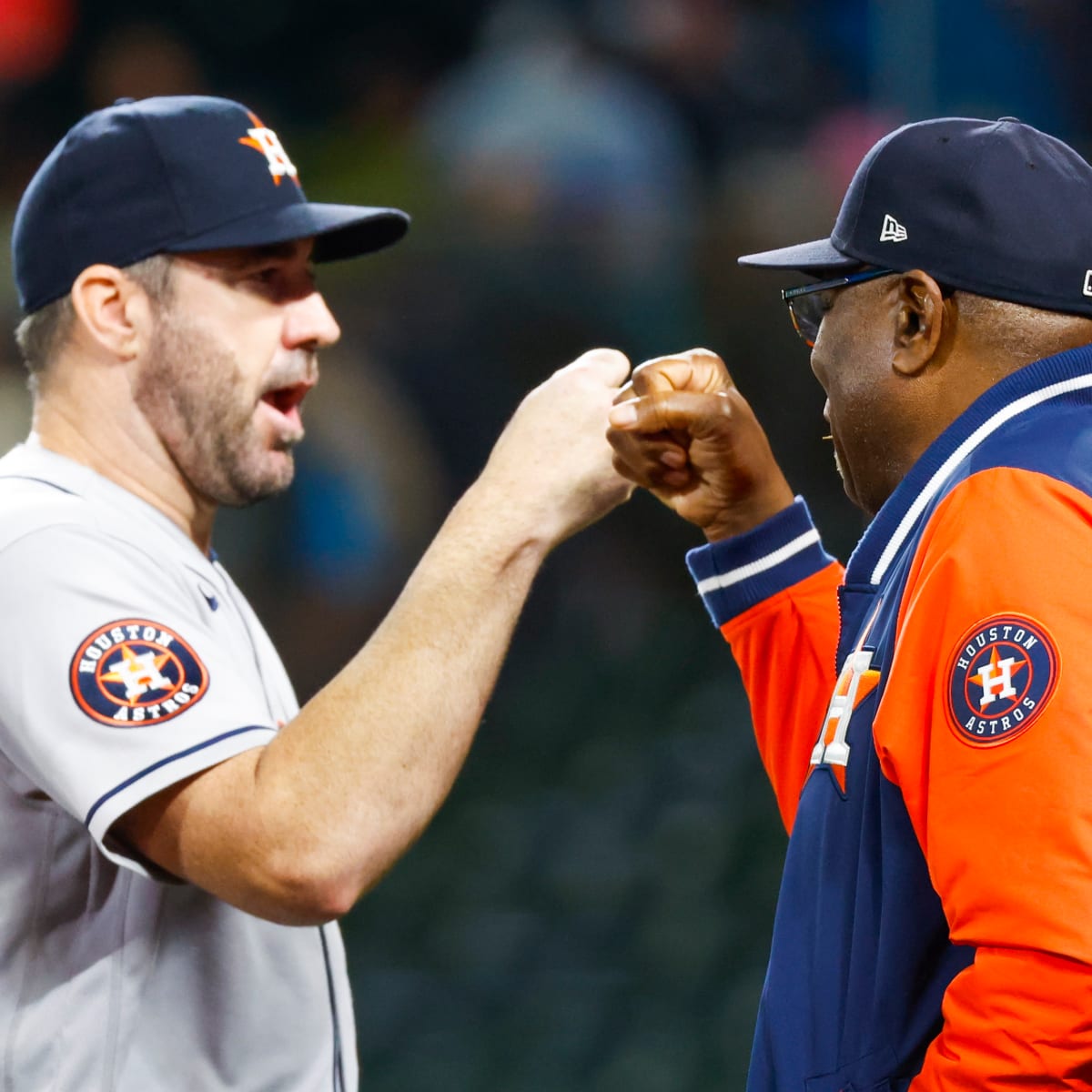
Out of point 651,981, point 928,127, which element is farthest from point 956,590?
point 651,981

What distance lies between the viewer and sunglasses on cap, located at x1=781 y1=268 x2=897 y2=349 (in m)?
1.42

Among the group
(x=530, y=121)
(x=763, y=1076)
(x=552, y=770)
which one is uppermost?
(x=530, y=121)

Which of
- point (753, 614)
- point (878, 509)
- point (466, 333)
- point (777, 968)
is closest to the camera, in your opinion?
point (777, 968)

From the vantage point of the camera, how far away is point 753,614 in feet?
5.55

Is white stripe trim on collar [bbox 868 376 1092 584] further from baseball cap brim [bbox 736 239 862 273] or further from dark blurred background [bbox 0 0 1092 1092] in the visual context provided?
dark blurred background [bbox 0 0 1092 1092]

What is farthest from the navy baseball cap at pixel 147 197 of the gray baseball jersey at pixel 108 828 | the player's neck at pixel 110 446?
the gray baseball jersey at pixel 108 828

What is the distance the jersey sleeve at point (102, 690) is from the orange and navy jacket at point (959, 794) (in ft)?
1.73

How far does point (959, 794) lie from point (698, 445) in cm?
61

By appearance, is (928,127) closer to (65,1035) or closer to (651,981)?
(65,1035)

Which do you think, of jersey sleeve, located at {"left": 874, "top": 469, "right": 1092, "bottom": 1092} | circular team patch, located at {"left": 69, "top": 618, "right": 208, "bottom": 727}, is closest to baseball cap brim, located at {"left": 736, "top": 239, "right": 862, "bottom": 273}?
jersey sleeve, located at {"left": 874, "top": 469, "right": 1092, "bottom": 1092}

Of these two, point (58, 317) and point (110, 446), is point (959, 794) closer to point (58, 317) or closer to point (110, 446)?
point (110, 446)

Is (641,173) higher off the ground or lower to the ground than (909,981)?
higher

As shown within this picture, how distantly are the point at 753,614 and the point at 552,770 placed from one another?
79.3 inches

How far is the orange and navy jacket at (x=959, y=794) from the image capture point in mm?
1081
